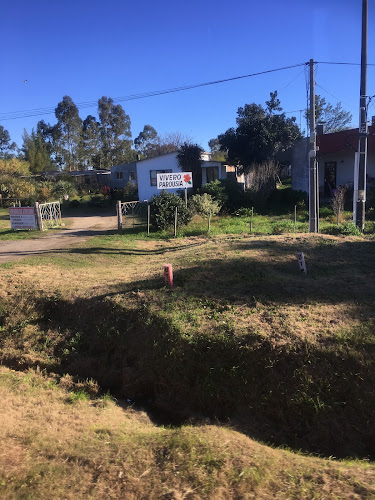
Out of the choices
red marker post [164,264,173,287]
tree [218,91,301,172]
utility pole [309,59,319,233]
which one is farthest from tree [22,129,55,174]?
red marker post [164,264,173,287]

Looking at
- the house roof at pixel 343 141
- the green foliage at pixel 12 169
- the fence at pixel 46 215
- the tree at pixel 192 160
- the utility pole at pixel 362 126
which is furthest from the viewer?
the green foliage at pixel 12 169

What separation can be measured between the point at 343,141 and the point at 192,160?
34.2 feet

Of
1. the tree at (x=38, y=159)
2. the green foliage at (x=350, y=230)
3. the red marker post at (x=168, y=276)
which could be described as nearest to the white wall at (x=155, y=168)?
the green foliage at (x=350, y=230)

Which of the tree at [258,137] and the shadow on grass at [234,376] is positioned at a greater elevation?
the tree at [258,137]

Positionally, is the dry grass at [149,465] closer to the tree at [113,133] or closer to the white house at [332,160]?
the white house at [332,160]

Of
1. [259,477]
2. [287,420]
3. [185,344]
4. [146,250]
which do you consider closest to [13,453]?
[259,477]

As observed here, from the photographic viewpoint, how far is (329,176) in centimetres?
2534

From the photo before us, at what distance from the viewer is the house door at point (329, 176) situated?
81.9ft

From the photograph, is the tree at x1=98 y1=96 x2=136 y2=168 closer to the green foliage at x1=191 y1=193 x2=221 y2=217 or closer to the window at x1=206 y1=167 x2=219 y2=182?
the window at x1=206 y1=167 x2=219 y2=182

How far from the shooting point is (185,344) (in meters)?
4.55

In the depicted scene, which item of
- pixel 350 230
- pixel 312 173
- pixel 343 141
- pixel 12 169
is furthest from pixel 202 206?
pixel 12 169

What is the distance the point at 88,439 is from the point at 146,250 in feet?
28.1

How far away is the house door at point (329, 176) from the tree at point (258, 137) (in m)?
3.22

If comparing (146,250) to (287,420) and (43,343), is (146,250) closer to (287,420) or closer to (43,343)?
(43,343)
